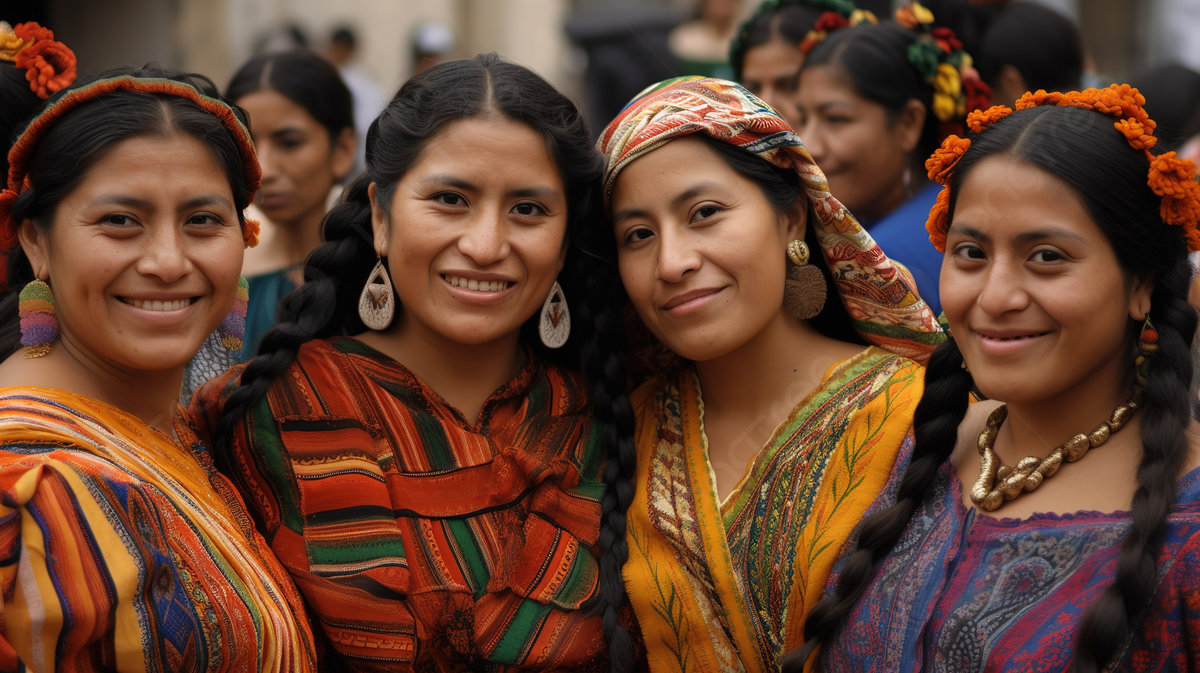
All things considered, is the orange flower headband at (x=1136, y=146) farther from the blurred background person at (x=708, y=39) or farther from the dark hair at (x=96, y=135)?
the blurred background person at (x=708, y=39)

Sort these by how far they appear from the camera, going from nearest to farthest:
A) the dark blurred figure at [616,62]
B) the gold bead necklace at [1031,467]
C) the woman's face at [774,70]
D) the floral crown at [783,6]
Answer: the gold bead necklace at [1031,467] → the floral crown at [783,6] → the woman's face at [774,70] → the dark blurred figure at [616,62]

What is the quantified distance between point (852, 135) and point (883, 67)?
29 cm

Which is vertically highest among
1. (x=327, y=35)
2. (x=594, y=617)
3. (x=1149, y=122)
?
(x=327, y=35)

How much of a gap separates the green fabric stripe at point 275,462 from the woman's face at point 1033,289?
5.17ft

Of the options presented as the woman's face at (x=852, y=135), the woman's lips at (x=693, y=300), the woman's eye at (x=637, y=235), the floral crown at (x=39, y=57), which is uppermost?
the woman's face at (x=852, y=135)

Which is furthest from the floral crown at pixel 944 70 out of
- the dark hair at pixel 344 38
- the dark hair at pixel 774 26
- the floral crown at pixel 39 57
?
the dark hair at pixel 344 38

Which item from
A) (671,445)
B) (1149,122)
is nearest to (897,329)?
(671,445)

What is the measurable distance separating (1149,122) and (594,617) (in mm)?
1649

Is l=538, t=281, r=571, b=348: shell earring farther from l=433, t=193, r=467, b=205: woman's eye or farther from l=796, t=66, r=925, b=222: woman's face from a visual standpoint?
l=796, t=66, r=925, b=222: woman's face

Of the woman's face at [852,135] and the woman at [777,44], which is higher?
the woman at [777,44]

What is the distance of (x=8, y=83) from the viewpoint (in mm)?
2857

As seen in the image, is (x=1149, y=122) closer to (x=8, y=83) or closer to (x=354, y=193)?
(x=354, y=193)

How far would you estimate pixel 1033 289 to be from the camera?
210cm

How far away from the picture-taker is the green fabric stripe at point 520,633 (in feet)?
8.34
